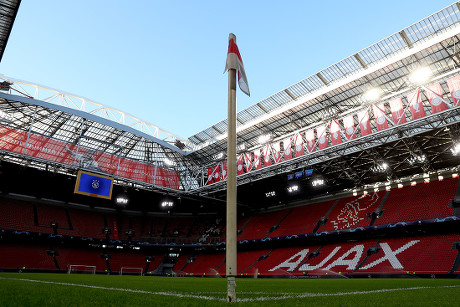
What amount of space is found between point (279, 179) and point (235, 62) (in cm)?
3509

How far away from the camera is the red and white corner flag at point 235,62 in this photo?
7129 millimetres

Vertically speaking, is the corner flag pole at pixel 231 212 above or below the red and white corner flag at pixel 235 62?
below

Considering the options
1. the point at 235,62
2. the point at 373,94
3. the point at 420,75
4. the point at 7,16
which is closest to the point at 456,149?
the point at 420,75

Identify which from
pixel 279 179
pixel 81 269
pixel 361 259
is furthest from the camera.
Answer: pixel 81 269

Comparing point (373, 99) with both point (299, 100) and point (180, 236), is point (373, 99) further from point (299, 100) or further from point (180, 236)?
point (180, 236)

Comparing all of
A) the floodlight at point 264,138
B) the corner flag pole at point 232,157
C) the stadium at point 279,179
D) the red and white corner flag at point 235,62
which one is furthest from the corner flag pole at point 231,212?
the floodlight at point 264,138

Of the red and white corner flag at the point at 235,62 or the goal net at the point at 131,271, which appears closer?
the red and white corner flag at the point at 235,62

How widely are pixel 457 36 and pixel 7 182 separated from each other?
54.7 metres

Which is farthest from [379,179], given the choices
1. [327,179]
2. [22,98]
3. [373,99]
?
[22,98]

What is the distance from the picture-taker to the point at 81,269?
138ft

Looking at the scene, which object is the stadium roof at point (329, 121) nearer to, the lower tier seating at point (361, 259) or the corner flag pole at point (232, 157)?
the lower tier seating at point (361, 259)

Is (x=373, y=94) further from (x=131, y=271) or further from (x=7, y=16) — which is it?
(x=131, y=271)

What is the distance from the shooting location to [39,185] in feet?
148

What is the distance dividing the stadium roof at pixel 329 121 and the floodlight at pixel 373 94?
0.34m
